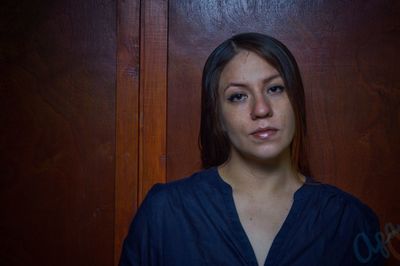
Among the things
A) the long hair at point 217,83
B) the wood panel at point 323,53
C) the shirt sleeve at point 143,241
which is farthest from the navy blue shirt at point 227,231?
the wood panel at point 323,53

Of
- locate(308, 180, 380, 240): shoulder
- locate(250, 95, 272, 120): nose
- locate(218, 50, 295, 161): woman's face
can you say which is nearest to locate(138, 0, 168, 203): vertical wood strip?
locate(218, 50, 295, 161): woman's face

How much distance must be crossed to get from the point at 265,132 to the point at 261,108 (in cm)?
6

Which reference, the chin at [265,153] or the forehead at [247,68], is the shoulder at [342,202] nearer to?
the chin at [265,153]

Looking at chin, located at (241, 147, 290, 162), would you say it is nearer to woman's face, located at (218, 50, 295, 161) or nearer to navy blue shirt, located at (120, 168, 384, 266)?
woman's face, located at (218, 50, 295, 161)

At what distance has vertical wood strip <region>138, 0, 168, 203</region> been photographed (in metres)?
1.38

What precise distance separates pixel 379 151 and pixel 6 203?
1230 mm

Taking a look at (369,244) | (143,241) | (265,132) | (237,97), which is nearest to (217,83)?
(237,97)

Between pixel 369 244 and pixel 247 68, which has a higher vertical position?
pixel 247 68

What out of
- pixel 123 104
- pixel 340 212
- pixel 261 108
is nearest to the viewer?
pixel 261 108

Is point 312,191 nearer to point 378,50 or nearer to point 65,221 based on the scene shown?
point 378,50

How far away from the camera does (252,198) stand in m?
1.23

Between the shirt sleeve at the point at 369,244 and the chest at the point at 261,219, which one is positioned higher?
the chest at the point at 261,219

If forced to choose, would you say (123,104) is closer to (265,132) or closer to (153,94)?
(153,94)

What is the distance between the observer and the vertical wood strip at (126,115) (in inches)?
54.2
